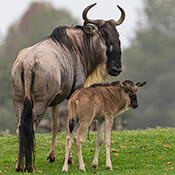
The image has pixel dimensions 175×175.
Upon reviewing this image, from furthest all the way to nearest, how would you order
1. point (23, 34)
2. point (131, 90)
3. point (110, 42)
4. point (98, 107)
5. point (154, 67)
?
point (23, 34), point (154, 67), point (110, 42), point (131, 90), point (98, 107)

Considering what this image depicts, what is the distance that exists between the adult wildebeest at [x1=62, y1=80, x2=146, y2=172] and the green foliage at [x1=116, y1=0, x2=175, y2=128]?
107ft

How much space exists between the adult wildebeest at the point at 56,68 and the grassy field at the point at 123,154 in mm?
817

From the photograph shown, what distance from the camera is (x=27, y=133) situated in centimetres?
896

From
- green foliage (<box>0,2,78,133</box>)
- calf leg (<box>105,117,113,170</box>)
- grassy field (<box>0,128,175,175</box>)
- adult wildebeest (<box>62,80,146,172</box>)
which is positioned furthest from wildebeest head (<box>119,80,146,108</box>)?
green foliage (<box>0,2,78,133</box>)

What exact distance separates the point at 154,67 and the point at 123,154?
3795 cm

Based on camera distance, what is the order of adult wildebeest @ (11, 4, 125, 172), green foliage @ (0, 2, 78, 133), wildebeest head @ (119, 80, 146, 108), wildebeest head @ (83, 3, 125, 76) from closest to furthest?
1. adult wildebeest @ (11, 4, 125, 172)
2. wildebeest head @ (119, 80, 146, 108)
3. wildebeest head @ (83, 3, 125, 76)
4. green foliage @ (0, 2, 78, 133)

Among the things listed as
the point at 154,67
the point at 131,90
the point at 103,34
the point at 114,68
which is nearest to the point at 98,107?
the point at 131,90

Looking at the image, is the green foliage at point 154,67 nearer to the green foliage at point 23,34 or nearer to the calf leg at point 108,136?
the green foliage at point 23,34

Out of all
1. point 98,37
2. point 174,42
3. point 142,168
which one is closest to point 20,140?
point 142,168

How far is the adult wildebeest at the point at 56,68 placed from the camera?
9023 mm

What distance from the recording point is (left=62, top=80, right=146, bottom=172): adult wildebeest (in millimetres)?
9188

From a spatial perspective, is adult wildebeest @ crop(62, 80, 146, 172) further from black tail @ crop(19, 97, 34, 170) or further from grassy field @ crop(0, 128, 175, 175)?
black tail @ crop(19, 97, 34, 170)

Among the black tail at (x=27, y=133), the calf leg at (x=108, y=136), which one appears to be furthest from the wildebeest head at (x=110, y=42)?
the black tail at (x=27, y=133)

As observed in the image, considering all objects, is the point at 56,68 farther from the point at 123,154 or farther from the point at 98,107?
the point at 123,154
